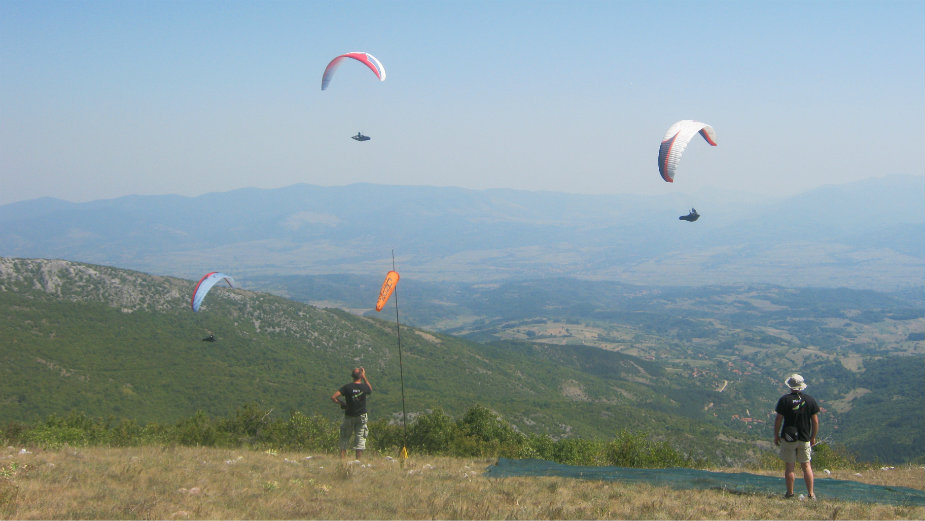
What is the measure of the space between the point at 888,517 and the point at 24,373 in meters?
72.2

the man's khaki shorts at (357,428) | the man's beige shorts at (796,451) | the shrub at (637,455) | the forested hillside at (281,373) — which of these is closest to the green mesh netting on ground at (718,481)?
the man's beige shorts at (796,451)

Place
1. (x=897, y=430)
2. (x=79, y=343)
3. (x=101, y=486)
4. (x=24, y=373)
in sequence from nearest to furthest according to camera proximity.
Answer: (x=101, y=486) → (x=24, y=373) → (x=79, y=343) → (x=897, y=430)

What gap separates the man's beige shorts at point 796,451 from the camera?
11453 millimetres

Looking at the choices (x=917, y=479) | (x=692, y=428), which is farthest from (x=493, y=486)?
(x=692, y=428)

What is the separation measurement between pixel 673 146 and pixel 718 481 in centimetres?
1718

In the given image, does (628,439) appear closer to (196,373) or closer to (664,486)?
(664,486)

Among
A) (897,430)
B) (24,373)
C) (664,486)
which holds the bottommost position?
(897,430)

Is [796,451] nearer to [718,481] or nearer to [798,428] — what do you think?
[798,428]

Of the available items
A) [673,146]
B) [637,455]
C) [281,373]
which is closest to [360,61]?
[673,146]

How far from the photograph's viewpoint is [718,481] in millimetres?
13266

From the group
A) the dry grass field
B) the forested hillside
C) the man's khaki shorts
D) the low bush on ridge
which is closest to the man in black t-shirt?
the man's khaki shorts

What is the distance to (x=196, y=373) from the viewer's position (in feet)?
250

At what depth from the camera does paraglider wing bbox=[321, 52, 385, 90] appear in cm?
3538

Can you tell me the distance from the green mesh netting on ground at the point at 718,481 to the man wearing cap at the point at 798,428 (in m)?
0.71
